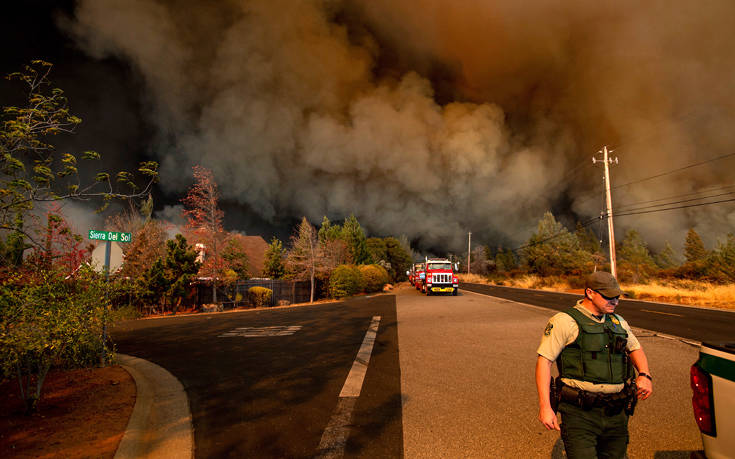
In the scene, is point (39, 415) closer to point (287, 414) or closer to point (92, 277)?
point (92, 277)

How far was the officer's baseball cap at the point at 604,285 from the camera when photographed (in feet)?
8.24

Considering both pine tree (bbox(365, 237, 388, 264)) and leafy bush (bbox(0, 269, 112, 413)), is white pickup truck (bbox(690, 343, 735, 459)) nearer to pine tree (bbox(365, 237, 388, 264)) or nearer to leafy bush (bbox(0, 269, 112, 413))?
leafy bush (bbox(0, 269, 112, 413))

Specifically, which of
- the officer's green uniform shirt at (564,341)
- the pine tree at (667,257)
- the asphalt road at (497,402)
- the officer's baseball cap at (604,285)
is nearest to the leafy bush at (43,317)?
the asphalt road at (497,402)

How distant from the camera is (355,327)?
11711 millimetres

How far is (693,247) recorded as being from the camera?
8269 centimetres

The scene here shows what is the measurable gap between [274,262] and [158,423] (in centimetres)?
3483

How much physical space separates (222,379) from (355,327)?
6115 mm

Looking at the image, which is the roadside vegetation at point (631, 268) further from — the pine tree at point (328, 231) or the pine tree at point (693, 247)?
the pine tree at point (328, 231)

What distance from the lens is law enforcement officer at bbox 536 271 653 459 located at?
2402 mm

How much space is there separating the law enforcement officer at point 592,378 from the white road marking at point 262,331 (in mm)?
9121

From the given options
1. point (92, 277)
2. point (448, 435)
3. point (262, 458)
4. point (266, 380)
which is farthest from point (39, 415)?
point (448, 435)

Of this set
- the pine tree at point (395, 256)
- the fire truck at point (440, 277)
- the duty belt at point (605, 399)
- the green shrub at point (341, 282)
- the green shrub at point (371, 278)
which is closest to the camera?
the duty belt at point (605, 399)

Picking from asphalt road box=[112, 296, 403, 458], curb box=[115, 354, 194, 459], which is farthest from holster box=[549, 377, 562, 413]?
curb box=[115, 354, 194, 459]

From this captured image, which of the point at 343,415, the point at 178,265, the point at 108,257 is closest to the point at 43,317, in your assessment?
the point at 108,257
